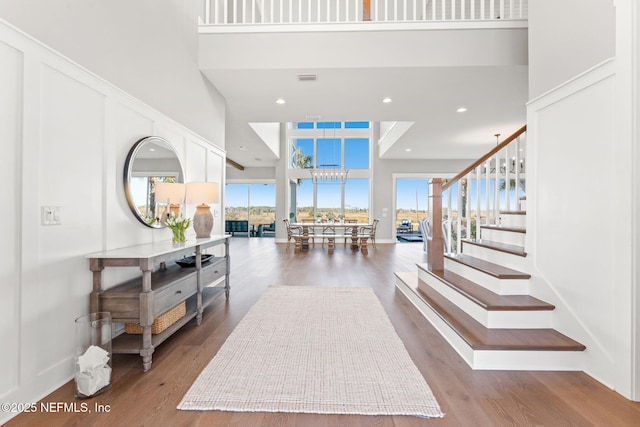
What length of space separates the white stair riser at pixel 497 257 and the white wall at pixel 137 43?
3.57 metres

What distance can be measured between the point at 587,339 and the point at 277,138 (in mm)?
8750

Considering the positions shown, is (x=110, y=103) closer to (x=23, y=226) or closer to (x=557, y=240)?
(x=23, y=226)

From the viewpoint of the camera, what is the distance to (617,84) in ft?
5.81

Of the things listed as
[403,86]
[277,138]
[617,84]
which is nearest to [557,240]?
[617,84]

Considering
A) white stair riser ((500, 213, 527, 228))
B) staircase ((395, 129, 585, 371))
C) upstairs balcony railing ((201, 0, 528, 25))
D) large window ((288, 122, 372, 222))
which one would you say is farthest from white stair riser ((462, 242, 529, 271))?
large window ((288, 122, 372, 222))

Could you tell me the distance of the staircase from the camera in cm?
199

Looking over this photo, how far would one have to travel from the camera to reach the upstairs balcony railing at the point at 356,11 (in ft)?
11.6

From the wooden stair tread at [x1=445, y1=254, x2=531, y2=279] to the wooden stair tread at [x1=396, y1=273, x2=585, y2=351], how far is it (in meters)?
0.43

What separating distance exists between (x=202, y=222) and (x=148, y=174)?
2.39 ft

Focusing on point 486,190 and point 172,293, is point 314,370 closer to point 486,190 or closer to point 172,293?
point 172,293

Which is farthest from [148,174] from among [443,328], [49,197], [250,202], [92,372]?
[250,202]

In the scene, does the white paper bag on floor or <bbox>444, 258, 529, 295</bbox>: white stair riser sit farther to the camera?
<bbox>444, 258, 529, 295</bbox>: white stair riser

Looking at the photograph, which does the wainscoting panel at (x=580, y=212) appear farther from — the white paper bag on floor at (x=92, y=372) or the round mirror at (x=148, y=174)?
the round mirror at (x=148, y=174)

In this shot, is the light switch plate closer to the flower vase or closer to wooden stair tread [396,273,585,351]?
the flower vase
